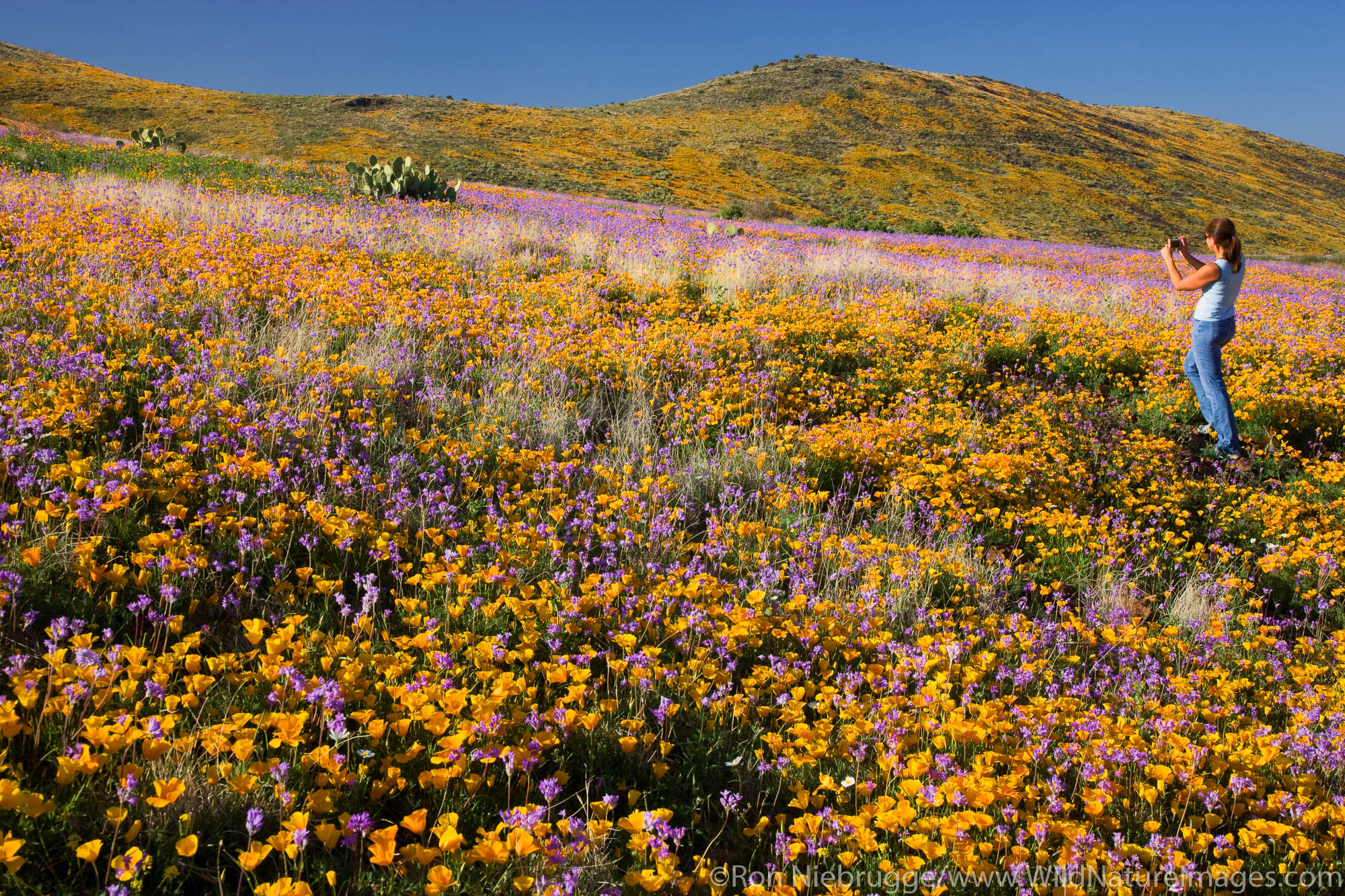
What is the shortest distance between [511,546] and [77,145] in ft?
74.0

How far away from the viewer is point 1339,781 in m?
2.69

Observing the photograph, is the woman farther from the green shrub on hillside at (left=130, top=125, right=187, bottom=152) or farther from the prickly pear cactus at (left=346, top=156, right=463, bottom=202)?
the green shrub on hillside at (left=130, top=125, right=187, bottom=152)

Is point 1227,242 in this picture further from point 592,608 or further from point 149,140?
point 149,140

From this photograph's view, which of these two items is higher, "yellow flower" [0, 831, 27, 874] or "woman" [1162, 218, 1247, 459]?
"woman" [1162, 218, 1247, 459]

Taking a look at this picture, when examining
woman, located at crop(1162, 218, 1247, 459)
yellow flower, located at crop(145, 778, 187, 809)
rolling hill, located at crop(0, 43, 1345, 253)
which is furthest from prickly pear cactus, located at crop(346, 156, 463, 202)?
rolling hill, located at crop(0, 43, 1345, 253)

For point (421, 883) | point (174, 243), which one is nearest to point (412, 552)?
point (421, 883)

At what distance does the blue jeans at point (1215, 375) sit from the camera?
6.79 metres

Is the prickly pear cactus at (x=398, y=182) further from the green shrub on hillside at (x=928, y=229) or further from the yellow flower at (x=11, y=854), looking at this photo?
the green shrub on hillside at (x=928, y=229)

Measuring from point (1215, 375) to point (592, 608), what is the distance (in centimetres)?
706

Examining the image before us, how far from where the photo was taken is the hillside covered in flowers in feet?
6.49

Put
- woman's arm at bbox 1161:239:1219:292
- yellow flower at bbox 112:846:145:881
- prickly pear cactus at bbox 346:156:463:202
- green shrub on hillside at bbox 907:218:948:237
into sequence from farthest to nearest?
green shrub on hillside at bbox 907:218:948:237 < prickly pear cactus at bbox 346:156:463:202 < woman's arm at bbox 1161:239:1219:292 < yellow flower at bbox 112:846:145:881

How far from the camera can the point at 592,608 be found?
10.3ft

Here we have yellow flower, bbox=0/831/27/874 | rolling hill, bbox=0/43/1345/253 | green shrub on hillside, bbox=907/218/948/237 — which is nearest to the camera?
yellow flower, bbox=0/831/27/874

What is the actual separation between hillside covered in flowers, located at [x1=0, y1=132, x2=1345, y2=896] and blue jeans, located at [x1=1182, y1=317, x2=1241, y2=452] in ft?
1.38
